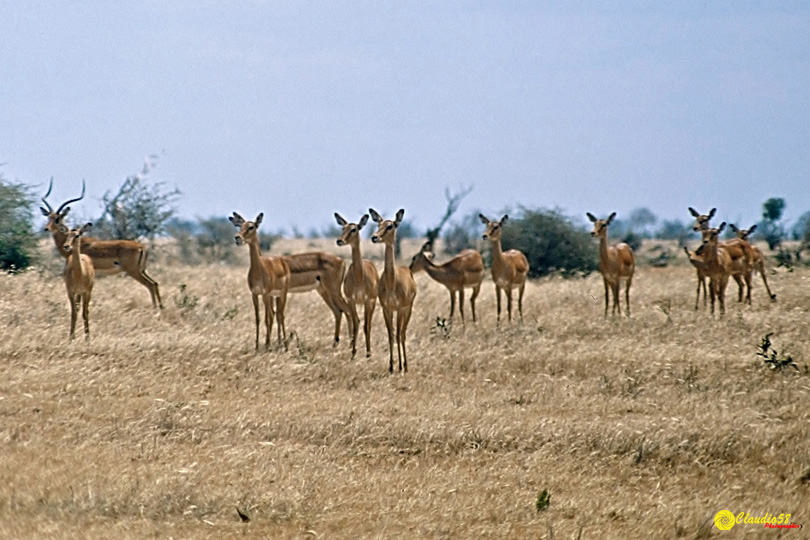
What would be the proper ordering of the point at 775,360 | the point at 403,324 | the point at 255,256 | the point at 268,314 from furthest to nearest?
the point at 255,256
the point at 268,314
the point at 403,324
the point at 775,360

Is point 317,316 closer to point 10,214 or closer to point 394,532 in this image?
point 10,214

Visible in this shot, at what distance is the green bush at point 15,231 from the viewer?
758 inches

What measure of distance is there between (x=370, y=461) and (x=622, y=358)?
4510mm

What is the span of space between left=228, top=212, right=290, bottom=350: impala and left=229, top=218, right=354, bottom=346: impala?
35cm

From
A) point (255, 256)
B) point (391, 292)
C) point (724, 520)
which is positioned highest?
point (255, 256)

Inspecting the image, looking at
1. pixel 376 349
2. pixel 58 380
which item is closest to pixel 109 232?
pixel 376 349

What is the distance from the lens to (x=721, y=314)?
15.6m

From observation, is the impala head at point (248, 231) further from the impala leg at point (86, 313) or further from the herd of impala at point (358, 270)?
the impala leg at point (86, 313)

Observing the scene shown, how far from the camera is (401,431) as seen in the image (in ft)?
27.9

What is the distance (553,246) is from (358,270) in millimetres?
16050

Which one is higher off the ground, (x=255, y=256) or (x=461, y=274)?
(x=255, y=256)

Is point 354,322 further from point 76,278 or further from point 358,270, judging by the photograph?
point 76,278

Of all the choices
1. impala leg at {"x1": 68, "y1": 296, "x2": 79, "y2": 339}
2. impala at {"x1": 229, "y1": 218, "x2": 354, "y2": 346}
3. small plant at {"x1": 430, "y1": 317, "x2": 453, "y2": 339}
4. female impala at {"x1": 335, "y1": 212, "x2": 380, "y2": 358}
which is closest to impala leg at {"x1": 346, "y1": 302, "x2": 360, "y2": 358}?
female impala at {"x1": 335, "y1": 212, "x2": 380, "y2": 358}

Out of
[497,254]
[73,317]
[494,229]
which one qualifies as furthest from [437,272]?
[73,317]
